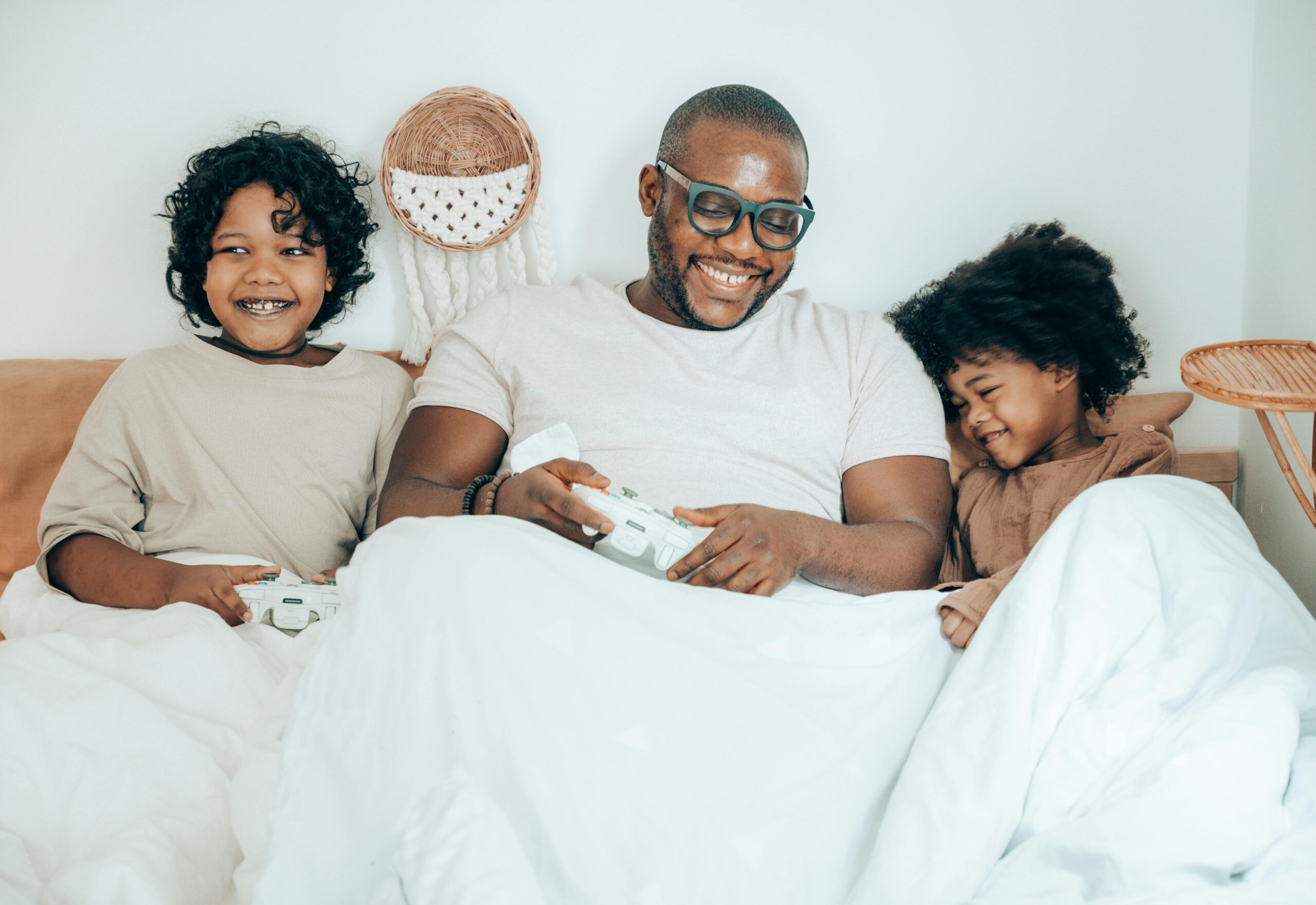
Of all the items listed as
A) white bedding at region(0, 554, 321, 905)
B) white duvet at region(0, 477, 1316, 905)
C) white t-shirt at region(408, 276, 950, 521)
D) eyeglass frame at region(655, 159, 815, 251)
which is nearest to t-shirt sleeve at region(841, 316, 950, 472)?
white t-shirt at region(408, 276, 950, 521)

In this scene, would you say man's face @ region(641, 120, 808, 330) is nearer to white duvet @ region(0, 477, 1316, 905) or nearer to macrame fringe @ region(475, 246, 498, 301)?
macrame fringe @ region(475, 246, 498, 301)

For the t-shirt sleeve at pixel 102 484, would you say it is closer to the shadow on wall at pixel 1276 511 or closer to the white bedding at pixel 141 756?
the white bedding at pixel 141 756

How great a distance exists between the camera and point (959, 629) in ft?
3.82

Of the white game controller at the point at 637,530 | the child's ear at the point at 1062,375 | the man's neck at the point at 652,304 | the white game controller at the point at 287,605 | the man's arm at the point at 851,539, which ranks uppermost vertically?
the man's neck at the point at 652,304

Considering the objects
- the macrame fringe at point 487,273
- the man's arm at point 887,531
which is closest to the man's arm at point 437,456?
the macrame fringe at point 487,273

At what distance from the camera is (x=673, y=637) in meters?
1.01

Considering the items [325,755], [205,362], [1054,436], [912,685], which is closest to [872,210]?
[1054,436]

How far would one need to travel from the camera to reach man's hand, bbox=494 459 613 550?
1.15 metres

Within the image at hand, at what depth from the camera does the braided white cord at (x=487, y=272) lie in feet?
6.41

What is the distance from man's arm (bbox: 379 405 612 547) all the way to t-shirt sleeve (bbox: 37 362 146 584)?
0.45m

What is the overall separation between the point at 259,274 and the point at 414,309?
1.06ft

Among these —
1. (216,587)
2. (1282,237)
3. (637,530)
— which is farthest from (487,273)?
(1282,237)

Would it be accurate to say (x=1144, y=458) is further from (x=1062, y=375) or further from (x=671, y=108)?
(x=671, y=108)

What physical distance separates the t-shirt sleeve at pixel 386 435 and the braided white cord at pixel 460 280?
27 centimetres
